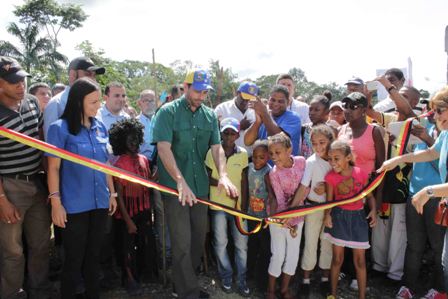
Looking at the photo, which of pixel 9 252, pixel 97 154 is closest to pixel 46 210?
pixel 9 252

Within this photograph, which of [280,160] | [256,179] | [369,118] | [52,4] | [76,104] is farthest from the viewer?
[52,4]

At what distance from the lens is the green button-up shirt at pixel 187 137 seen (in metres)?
3.35

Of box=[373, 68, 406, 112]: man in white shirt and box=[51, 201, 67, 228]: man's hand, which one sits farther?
box=[373, 68, 406, 112]: man in white shirt

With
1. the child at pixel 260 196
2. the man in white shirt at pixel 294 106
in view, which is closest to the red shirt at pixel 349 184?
the child at pixel 260 196

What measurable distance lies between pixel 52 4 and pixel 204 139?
35979 mm

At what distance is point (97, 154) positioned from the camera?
3098 mm

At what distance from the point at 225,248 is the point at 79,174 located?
1.78 meters

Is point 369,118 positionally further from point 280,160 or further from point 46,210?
point 46,210

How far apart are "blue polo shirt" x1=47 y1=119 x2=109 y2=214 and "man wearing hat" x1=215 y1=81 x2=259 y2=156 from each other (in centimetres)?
189

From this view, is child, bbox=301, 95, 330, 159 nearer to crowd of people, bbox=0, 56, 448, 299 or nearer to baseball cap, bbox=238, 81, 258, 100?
crowd of people, bbox=0, 56, 448, 299

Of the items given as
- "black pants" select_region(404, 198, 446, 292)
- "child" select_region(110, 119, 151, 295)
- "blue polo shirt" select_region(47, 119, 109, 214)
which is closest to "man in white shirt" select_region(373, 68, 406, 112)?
"black pants" select_region(404, 198, 446, 292)

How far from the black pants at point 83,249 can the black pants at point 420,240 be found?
313 centimetres

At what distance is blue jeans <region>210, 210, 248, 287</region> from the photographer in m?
3.89

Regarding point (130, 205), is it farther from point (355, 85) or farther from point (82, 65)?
point (355, 85)
